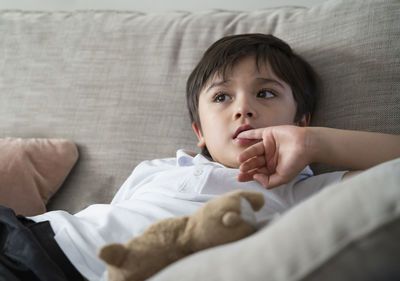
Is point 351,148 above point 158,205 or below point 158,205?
above

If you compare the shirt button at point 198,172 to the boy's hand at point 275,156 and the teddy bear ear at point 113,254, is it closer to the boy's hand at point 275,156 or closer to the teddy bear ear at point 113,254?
the boy's hand at point 275,156

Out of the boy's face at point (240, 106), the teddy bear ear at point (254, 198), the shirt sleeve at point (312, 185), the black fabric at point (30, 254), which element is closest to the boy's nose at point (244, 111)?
the boy's face at point (240, 106)

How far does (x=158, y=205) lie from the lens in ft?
2.76

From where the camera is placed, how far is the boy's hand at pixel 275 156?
789 millimetres

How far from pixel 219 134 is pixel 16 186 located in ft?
1.95

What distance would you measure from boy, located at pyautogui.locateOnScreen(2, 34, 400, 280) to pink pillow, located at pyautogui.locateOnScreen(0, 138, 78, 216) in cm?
21

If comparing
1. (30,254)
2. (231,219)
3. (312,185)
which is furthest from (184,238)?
(312,185)

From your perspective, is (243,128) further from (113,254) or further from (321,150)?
(113,254)

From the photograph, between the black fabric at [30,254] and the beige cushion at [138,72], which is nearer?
the black fabric at [30,254]

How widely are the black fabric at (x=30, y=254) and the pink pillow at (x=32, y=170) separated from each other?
0.79 ft

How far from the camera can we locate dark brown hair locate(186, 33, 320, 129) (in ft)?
3.36

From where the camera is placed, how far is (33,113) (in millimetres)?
1275

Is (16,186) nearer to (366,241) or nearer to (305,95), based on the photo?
(305,95)

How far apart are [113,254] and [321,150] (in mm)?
495
